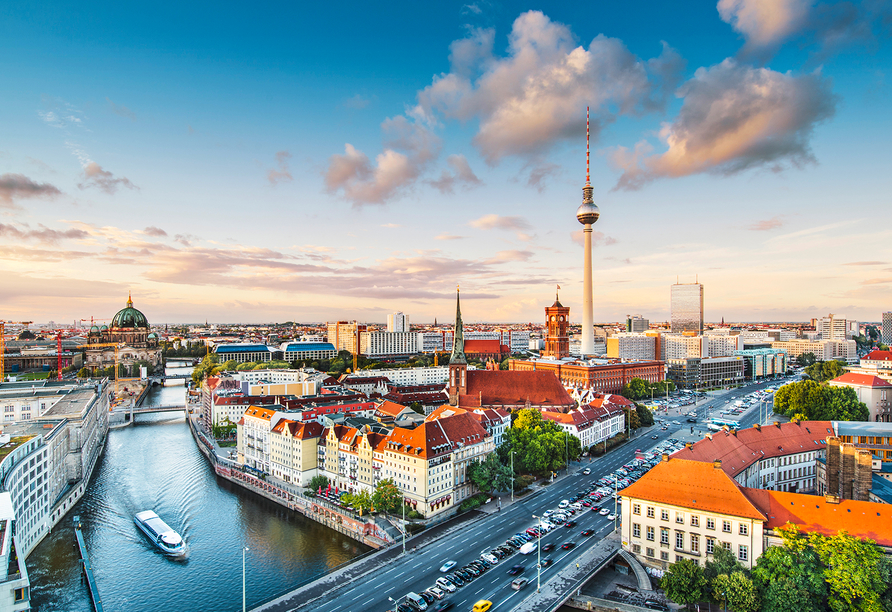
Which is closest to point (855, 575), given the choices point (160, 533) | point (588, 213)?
point (160, 533)

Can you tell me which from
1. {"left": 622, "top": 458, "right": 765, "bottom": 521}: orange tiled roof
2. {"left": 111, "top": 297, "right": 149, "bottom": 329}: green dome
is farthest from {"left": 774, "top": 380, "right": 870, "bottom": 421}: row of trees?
{"left": 111, "top": 297, "right": 149, "bottom": 329}: green dome

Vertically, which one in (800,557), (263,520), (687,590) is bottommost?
(263,520)

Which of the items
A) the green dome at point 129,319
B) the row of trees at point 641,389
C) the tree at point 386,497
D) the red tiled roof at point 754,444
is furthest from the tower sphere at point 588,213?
the green dome at point 129,319

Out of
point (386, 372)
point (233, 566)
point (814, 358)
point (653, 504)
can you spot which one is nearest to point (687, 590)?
point (653, 504)

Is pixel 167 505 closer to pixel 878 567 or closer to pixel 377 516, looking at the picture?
pixel 377 516

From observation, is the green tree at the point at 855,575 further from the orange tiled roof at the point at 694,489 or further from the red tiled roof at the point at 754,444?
the red tiled roof at the point at 754,444

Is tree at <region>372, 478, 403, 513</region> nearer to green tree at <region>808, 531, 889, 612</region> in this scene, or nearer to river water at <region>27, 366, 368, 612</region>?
river water at <region>27, 366, 368, 612</region>
